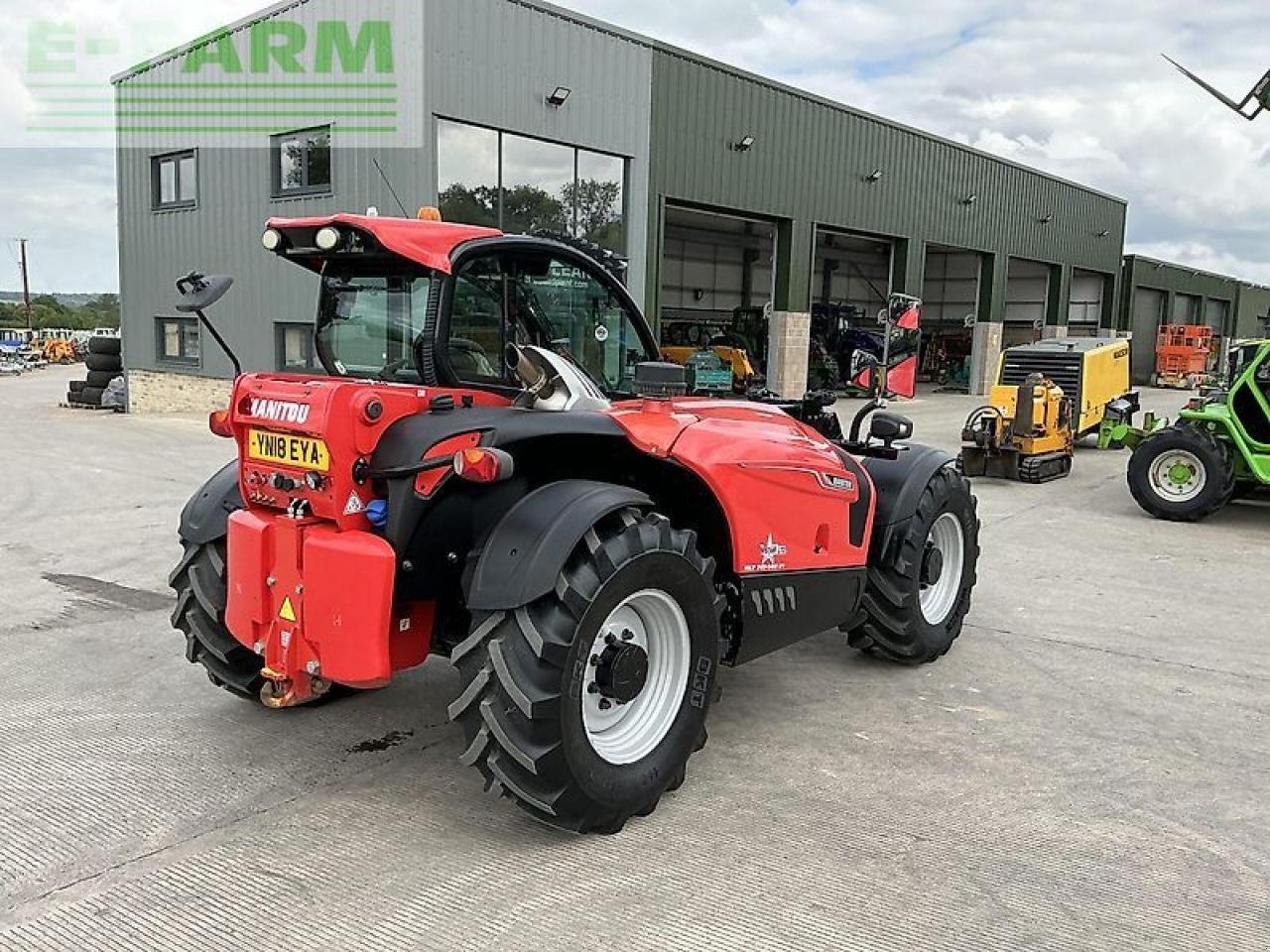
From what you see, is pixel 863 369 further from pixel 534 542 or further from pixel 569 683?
pixel 569 683

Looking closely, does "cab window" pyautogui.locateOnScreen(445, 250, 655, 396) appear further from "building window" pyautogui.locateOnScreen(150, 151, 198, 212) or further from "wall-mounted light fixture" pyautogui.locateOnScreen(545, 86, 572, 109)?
"building window" pyautogui.locateOnScreen(150, 151, 198, 212)

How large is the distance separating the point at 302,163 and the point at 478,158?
301 cm

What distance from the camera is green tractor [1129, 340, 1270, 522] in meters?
10.1

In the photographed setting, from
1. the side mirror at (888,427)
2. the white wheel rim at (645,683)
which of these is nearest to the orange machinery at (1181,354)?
the side mirror at (888,427)

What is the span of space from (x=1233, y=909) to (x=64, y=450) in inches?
565

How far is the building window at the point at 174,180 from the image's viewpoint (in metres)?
18.7

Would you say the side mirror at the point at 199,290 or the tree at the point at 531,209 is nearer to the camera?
the side mirror at the point at 199,290

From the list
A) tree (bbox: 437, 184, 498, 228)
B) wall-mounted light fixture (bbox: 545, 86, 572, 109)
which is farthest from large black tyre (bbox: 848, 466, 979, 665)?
wall-mounted light fixture (bbox: 545, 86, 572, 109)

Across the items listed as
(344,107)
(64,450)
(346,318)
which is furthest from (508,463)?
(344,107)

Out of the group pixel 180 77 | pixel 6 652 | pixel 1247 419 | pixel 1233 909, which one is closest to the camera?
pixel 1233 909

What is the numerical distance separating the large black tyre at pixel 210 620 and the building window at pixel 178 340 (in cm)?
1628

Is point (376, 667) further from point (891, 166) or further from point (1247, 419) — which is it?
point (891, 166)

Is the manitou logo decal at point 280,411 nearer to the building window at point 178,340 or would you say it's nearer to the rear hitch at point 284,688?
the rear hitch at point 284,688

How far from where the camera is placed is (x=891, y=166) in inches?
981
